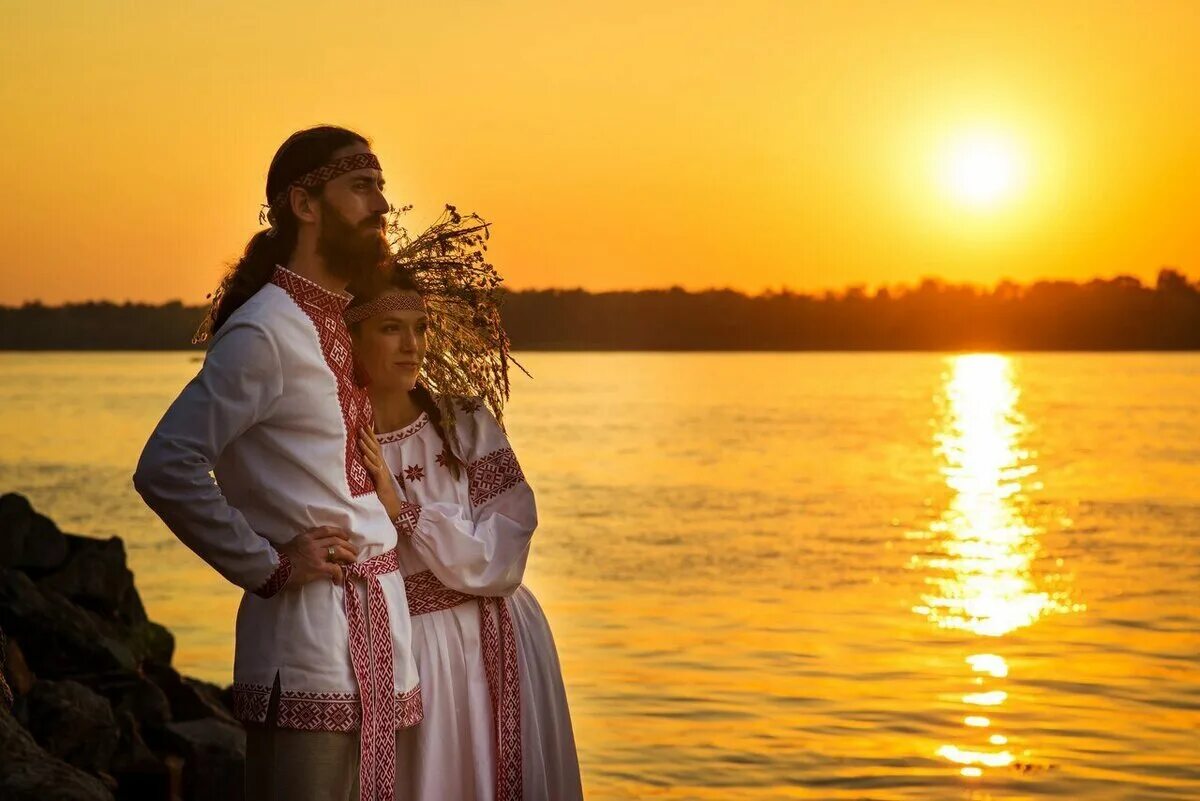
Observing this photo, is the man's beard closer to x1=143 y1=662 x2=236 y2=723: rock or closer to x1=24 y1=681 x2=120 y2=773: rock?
x1=24 y1=681 x2=120 y2=773: rock

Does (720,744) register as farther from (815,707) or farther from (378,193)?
(378,193)

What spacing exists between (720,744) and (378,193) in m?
8.47

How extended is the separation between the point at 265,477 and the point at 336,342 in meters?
0.37

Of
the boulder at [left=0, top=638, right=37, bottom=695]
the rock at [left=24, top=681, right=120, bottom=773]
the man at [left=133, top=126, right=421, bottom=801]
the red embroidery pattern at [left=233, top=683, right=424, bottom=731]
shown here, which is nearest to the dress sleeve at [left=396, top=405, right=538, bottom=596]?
the man at [left=133, top=126, right=421, bottom=801]

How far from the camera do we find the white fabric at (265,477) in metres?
3.67

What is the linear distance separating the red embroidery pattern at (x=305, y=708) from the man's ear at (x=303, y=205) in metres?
0.99

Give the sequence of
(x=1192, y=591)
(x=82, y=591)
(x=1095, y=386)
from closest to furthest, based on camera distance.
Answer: (x=82, y=591) → (x=1192, y=591) → (x=1095, y=386)

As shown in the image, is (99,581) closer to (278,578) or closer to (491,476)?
(491,476)

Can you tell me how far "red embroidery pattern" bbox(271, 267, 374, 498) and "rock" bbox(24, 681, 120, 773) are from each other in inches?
179

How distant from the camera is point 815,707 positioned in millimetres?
13148

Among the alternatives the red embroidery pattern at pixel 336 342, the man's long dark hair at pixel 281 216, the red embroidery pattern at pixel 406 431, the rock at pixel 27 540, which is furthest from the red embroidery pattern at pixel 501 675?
the rock at pixel 27 540

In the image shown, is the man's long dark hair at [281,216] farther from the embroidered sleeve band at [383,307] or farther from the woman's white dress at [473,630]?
the woman's white dress at [473,630]

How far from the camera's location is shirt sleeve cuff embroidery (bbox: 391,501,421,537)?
4641 millimetres

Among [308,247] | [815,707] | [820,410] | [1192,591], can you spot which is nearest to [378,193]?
[308,247]
